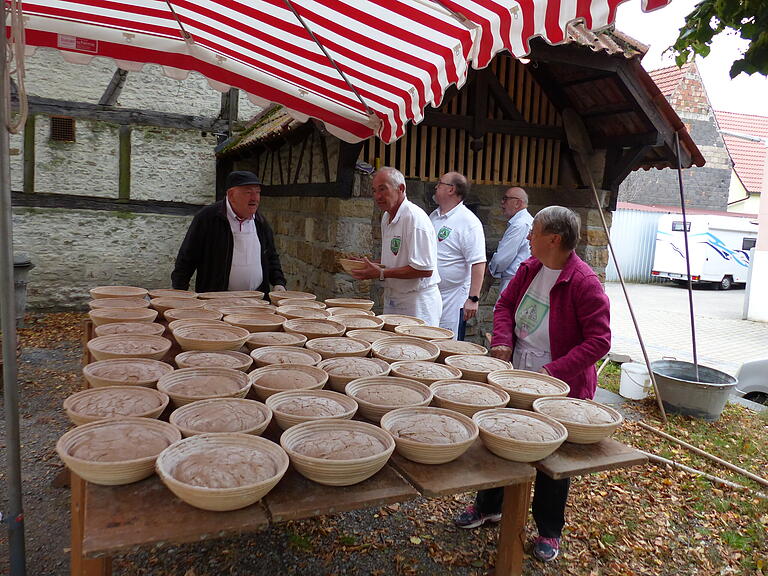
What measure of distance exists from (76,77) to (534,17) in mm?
8143

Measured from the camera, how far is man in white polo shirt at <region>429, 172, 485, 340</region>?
4.65 m

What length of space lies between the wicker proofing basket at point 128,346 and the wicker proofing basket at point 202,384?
12.1 inches

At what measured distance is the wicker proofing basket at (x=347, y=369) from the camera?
2352 millimetres

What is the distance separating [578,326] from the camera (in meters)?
2.72

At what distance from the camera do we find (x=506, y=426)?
1.96 meters

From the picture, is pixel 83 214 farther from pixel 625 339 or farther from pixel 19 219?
pixel 625 339

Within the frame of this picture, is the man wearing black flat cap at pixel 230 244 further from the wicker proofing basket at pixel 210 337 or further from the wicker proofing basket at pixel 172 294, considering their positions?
the wicker proofing basket at pixel 210 337

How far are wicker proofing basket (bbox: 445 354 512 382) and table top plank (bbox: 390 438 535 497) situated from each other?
67 cm

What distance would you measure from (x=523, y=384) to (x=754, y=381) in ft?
15.7

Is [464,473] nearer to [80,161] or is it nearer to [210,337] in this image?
[210,337]

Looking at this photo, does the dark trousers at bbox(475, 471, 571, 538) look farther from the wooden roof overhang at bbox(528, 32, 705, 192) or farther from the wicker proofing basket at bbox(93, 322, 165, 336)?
the wooden roof overhang at bbox(528, 32, 705, 192)

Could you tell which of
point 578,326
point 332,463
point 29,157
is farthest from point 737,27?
point 29,157

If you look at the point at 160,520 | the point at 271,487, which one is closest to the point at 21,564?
the point at 160,520

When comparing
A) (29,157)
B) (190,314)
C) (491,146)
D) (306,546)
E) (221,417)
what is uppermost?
(491,146)
